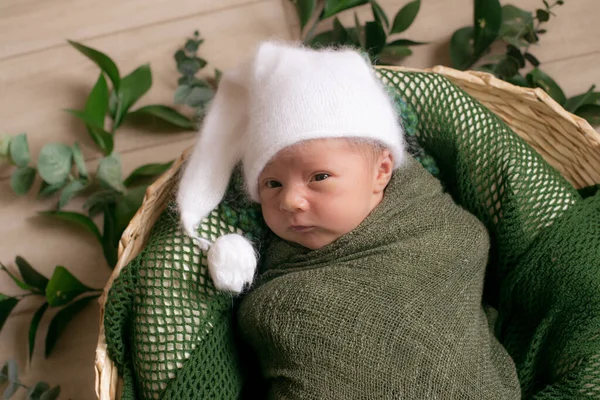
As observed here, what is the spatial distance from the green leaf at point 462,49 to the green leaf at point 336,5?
0.20m

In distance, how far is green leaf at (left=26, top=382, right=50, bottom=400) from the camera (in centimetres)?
107

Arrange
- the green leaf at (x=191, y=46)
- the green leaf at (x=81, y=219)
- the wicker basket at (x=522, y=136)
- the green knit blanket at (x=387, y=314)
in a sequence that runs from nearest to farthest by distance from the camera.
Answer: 1. the green knit blanket at (x=387, y=314)
2. the wicker basket at (x=522, y=136)
3. the green leaf at (x=81, y=219)
4. the green leaf at (x=191, y=46)

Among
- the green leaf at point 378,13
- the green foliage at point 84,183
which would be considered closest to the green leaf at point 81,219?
the green foliage at point 84,183

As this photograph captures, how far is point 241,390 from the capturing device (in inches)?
36.2

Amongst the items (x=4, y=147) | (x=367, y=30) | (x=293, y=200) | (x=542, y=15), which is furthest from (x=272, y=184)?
(x=542, y=15)

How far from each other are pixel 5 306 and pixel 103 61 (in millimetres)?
484

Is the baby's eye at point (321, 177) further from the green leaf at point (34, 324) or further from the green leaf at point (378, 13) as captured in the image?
the green leaf at point (34, 324)

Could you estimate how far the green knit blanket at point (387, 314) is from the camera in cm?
79

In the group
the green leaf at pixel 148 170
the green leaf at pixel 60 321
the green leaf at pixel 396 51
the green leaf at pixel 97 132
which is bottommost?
the green leaf at pixel 60 321

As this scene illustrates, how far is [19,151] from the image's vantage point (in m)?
1.17

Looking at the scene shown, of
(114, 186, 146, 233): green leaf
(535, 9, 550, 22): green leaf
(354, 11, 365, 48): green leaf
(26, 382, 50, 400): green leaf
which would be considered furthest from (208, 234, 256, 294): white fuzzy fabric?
(535, 9, 550, 22): green leaf

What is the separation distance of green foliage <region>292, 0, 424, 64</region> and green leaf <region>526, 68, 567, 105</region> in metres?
0.22

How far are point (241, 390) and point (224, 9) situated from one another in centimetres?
80

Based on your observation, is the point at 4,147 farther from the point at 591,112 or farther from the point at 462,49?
the point at 591,112
